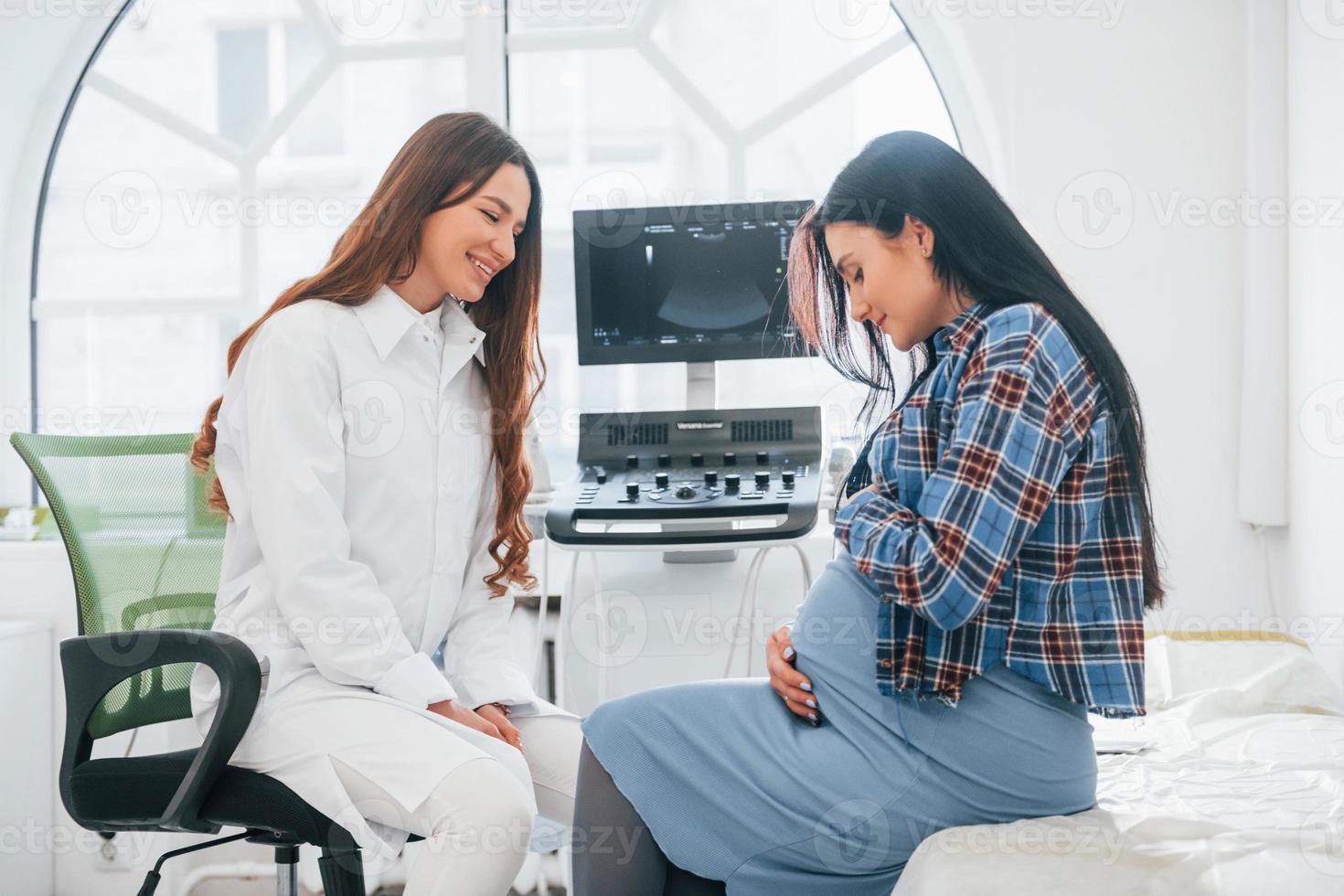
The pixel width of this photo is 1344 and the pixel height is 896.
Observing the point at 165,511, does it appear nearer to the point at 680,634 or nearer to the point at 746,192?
the point at 680,634

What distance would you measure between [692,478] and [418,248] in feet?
2.75

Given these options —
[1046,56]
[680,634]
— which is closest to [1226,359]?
[1046,56]

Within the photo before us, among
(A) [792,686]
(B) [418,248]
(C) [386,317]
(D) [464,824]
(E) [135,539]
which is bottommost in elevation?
(D) [464,824]

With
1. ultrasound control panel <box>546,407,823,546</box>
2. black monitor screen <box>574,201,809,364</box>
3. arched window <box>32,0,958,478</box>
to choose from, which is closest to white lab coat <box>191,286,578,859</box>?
ultrasound control panel <box>546,407,823,546</box>

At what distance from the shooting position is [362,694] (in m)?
1.46

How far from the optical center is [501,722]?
1624 mm

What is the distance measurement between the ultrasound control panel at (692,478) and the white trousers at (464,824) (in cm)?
75

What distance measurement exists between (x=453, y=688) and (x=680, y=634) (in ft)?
3.57

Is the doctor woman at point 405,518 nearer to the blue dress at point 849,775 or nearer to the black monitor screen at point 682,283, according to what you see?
the blue dress at point 849,775

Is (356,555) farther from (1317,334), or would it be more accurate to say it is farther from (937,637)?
(1317,334)

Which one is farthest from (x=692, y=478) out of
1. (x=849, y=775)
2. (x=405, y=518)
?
(x=849, y=775)

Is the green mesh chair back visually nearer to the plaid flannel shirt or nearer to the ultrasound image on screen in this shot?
the ultrasound image on screen

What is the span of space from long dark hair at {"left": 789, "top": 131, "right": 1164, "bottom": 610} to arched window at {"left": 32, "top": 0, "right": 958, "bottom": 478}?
1782 mm

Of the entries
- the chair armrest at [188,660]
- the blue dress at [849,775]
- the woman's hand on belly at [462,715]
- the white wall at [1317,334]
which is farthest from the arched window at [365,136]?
the blue dress at [849,775]
